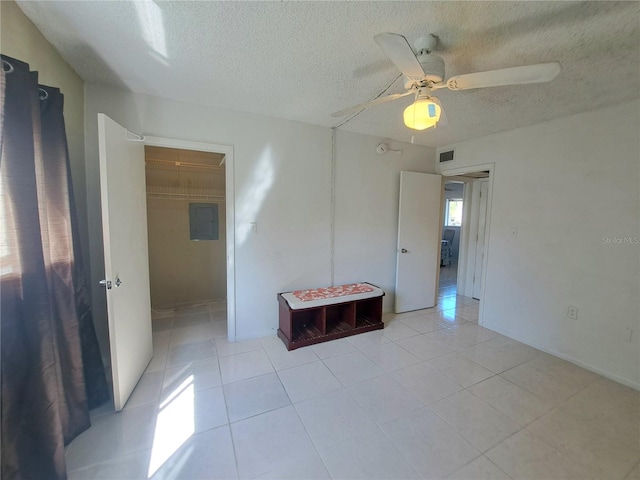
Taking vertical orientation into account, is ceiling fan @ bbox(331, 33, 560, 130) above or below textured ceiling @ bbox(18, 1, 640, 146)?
below

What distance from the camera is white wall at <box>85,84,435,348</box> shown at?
2.27 metres

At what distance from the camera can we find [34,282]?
1.20 m

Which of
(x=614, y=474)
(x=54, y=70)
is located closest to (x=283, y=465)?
(x=614, y=474)

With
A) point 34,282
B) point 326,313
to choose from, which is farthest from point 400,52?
point 326,313

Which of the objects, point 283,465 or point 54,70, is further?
point 54,70

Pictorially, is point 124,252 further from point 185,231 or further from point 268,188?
point 185,231

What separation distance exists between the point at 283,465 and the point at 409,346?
1707mm

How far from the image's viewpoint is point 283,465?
1.39 m

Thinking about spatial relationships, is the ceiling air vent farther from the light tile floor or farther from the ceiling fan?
the light tile floor

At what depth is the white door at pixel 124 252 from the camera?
5.41 ft

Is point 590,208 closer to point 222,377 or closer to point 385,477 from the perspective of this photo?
point 385,477

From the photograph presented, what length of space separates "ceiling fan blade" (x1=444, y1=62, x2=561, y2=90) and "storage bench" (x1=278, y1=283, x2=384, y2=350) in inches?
83.8

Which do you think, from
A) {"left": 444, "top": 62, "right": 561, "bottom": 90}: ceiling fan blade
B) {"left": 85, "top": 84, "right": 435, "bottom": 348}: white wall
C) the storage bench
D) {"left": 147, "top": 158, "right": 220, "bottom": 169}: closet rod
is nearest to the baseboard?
the storage bench

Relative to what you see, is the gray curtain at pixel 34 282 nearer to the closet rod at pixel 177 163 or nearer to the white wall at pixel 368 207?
the closet rod at pixel 177 163
